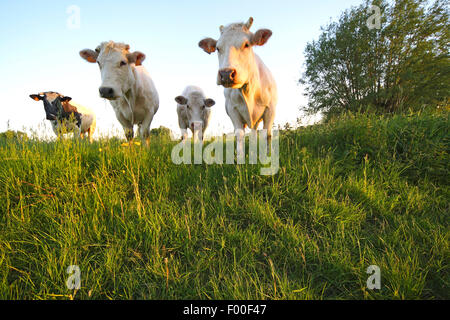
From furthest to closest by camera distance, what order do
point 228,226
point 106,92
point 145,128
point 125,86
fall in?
1. point 145,128
2. point 125,86
3. point 106,92
4. point 228,226

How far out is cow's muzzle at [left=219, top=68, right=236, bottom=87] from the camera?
3.23m

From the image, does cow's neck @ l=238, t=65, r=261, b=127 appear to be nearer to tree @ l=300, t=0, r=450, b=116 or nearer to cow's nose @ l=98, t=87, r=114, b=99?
cow's nose @ l=98, t=87, r=114, b=99

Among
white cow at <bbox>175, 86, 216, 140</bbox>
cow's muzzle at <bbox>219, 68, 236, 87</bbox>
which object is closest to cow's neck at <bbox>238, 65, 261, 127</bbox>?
cow's muzzle at <bbox>219, 68, 236, 87</bbox>

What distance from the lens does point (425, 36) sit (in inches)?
658

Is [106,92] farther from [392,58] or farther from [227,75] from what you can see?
[392,58]

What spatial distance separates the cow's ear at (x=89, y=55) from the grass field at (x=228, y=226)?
8.87ft

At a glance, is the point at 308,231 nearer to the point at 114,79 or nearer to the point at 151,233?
the point at 151,233

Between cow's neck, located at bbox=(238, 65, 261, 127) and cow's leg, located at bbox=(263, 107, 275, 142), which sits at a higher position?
cow's neck, located at bbox=(238, 65, 261, 127)

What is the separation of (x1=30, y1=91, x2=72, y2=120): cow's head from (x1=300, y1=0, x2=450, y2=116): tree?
54.5 feet

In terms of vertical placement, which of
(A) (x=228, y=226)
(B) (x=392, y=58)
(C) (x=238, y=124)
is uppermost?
(B) (x=392, y=58)

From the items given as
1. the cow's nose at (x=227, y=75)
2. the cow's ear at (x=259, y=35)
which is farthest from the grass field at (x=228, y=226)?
the cow's ear at (x=259, y=35)

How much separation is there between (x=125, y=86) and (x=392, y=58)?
20.8m

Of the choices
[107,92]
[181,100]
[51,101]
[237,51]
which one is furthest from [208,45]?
[51,101]

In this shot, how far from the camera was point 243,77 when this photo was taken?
3498 mm
